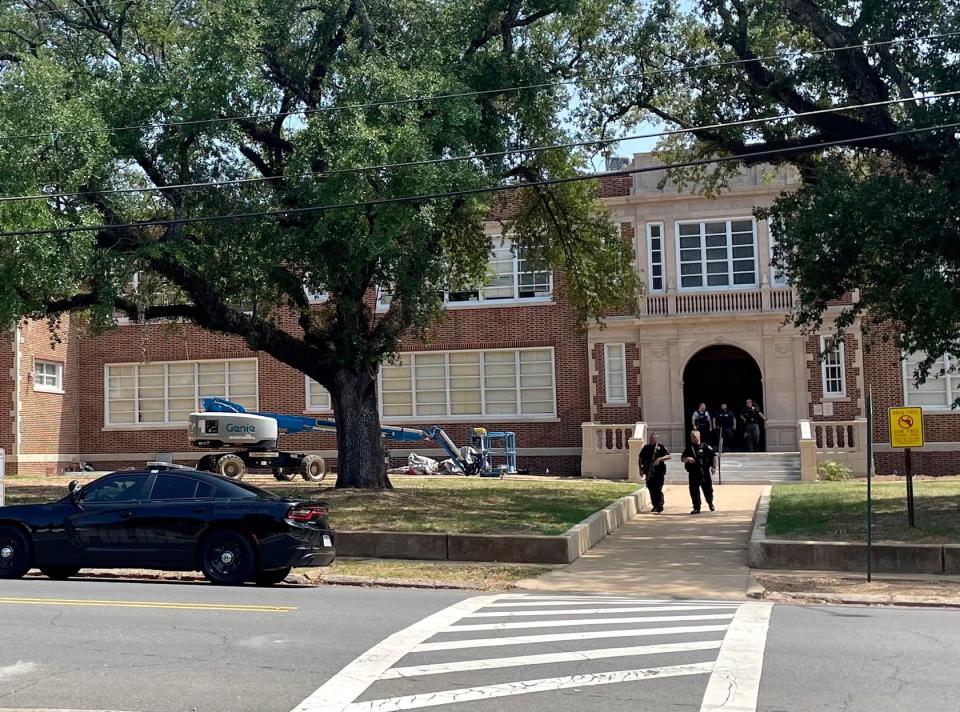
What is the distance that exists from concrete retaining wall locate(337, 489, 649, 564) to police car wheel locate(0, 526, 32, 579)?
4494 mm

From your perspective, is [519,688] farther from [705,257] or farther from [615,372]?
[705,257]

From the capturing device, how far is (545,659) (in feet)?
28.9

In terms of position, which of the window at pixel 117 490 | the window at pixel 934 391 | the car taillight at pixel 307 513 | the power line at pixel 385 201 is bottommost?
the car taillight at pixel 307 513

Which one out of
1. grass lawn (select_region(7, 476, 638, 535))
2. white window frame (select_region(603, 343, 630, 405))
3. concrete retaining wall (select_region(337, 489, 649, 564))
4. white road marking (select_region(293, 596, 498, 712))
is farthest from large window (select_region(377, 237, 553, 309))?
white road marking (select_region(293, 596, 498, 712))

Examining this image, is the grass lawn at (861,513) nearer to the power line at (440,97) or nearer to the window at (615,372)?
the power line at (440,97)

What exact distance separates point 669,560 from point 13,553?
9025mm

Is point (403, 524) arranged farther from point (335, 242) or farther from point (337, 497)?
point (335, 242)

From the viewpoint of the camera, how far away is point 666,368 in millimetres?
32500

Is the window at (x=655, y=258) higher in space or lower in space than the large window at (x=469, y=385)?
higher

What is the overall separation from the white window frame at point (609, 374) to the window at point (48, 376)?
1808 centimetres

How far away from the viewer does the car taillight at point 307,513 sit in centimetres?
1391

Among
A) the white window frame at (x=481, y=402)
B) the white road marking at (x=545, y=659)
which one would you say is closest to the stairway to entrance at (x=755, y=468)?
the white window frame at (x=481, y=402)

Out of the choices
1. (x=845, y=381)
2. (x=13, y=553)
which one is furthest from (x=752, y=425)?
(x=13, y=553)

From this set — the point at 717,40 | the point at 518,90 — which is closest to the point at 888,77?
the point at 717,40
